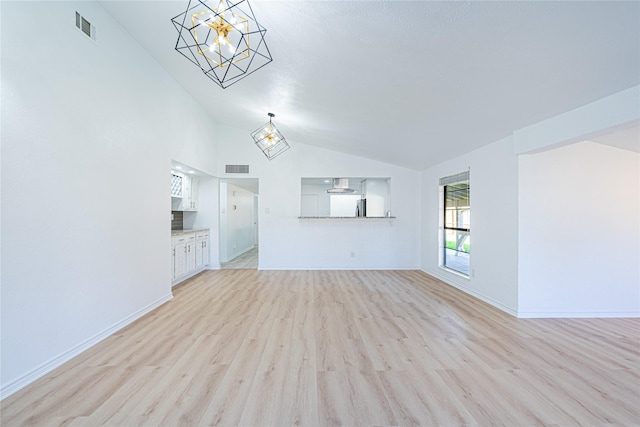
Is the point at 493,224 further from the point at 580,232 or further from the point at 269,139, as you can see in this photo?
the point at 269,139

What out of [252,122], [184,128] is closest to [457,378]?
[184,128]

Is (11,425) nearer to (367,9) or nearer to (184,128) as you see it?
(367,9)

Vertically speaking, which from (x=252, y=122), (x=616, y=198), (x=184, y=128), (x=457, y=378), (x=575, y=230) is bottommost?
(x=457, y=378)

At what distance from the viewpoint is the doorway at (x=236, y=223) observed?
670cm

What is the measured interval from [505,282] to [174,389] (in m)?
3.75

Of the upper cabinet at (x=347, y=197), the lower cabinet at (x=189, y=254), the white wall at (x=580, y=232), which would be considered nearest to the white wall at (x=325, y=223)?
the upper cabinet at (x=347, y=197)

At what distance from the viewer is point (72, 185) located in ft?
7.45

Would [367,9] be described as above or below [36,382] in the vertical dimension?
above

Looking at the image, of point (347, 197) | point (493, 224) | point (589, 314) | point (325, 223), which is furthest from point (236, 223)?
point (589, 314)

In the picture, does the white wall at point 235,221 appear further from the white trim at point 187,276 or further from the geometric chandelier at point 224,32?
the geometric chandelier at point 224,32

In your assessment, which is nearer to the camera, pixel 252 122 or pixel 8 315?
pixel 8 315

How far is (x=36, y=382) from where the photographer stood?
190 centimetres

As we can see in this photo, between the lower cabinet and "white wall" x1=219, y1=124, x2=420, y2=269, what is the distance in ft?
4.05

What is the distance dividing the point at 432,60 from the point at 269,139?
2812 mm
